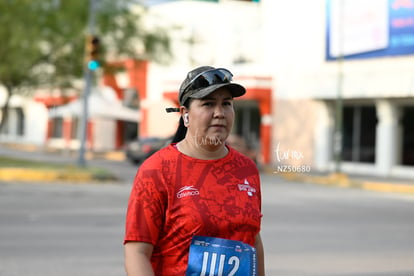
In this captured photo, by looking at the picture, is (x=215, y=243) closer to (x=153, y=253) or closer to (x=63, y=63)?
(x=153, y=253)

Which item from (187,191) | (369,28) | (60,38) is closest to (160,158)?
(187,191)

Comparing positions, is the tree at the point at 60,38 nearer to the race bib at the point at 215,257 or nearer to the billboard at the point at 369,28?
the billboard at the point at 369,28

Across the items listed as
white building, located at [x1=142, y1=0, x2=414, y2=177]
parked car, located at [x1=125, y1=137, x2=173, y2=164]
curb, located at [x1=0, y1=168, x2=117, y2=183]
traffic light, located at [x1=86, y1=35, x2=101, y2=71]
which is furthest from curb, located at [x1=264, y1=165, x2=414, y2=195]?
parked car, located at [x1=125, y1=137, x2=173, y2=164]

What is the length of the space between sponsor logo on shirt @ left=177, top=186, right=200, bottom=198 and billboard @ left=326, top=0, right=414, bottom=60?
23615 mm

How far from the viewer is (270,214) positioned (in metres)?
14.0

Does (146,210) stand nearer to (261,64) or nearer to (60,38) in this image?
(60,38)

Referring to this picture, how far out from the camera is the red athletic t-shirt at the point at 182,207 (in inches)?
118

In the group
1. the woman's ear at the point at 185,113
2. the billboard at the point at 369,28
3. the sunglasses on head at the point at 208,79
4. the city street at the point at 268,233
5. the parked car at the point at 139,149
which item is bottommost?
the city street at the point at 268,233

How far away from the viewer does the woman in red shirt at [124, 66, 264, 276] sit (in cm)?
300

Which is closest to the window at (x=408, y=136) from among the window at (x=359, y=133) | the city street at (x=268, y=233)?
the window at (x=359, y=133)

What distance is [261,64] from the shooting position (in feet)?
113

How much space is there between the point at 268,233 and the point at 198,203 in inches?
329

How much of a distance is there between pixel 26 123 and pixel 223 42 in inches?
905

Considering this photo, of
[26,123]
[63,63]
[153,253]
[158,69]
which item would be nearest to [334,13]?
[63,63]
